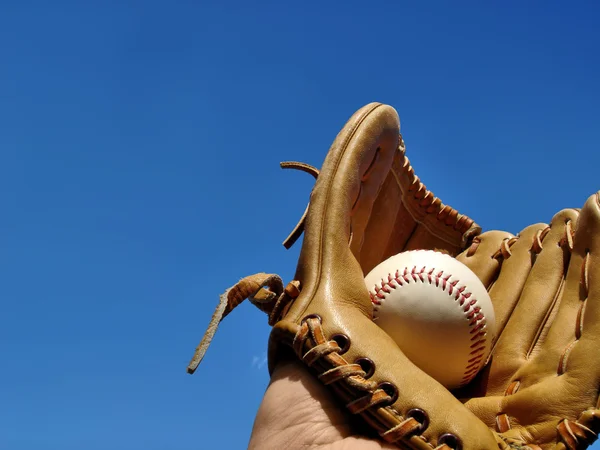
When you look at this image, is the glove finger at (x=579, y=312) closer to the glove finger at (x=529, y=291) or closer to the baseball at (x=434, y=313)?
the glove finger at (x=529, y=291)

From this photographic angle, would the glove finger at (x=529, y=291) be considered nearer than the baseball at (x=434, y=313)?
No

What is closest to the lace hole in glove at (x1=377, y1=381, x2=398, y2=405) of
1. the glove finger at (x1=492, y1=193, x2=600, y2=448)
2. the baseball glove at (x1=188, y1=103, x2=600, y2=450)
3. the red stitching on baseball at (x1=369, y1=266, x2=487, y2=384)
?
the baseball glove at (x1=188, y1=103, x2=600, y2=450)

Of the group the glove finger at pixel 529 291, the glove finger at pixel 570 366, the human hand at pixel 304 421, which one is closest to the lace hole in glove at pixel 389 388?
the human hand at pixel 304 421

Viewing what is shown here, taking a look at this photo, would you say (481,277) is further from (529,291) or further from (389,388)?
(389,388)

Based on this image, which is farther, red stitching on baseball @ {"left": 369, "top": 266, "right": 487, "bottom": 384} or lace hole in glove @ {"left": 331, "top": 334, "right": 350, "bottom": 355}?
red stitching on baseball @ {"left": 369, "top": 266, "right": 487, "bottom": 384}

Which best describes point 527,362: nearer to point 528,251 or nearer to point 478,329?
point 478,329

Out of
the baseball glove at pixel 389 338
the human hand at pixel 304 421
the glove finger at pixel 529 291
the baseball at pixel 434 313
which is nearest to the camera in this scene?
the human hand at pixel 304 421

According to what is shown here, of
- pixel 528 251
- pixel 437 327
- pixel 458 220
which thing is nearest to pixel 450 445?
pixel 437 327

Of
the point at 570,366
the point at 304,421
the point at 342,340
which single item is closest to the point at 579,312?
the point at 570,366

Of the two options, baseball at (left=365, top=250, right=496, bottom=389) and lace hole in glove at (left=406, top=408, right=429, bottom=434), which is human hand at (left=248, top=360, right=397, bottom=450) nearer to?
lace hole in glove at (left=406, top=408, right=429, bottom=434)
